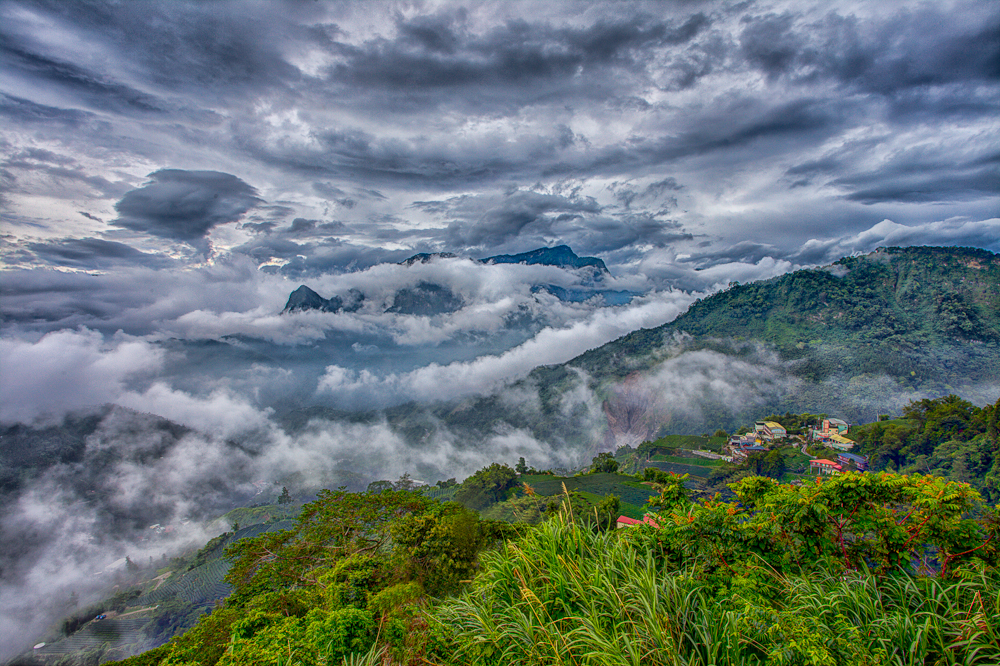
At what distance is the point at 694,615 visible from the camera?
4.34 meters

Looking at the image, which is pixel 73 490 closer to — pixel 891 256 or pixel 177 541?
pixel 177 541

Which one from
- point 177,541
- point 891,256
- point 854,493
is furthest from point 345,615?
point 891,256

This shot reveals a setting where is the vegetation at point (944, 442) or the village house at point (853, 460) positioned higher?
the vegetation at point (944, 442)

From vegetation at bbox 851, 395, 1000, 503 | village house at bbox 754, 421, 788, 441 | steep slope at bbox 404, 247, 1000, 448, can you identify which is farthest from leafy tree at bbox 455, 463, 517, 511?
steep slope at bbox 404, 247, 1000, 448

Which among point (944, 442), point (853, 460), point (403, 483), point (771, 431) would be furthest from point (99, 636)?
point (944, 442)

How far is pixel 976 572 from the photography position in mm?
4637

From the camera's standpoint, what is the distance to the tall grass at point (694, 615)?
3680 millimetres

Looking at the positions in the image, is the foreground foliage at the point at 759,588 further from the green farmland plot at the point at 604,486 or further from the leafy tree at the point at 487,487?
the leafy tree at the point at 487,487

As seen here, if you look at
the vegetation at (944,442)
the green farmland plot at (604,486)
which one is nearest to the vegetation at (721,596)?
the green farmland plot at (604,486)

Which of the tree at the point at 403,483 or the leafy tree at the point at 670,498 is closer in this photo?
the leafy tree at the point at 670,498

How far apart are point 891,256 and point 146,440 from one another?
324m

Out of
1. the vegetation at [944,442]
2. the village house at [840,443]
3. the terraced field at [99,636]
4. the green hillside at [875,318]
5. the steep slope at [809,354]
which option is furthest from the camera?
the green hillside at [875,318]

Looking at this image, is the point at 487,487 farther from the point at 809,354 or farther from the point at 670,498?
the point at 809,354

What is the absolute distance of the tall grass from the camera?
368cm
